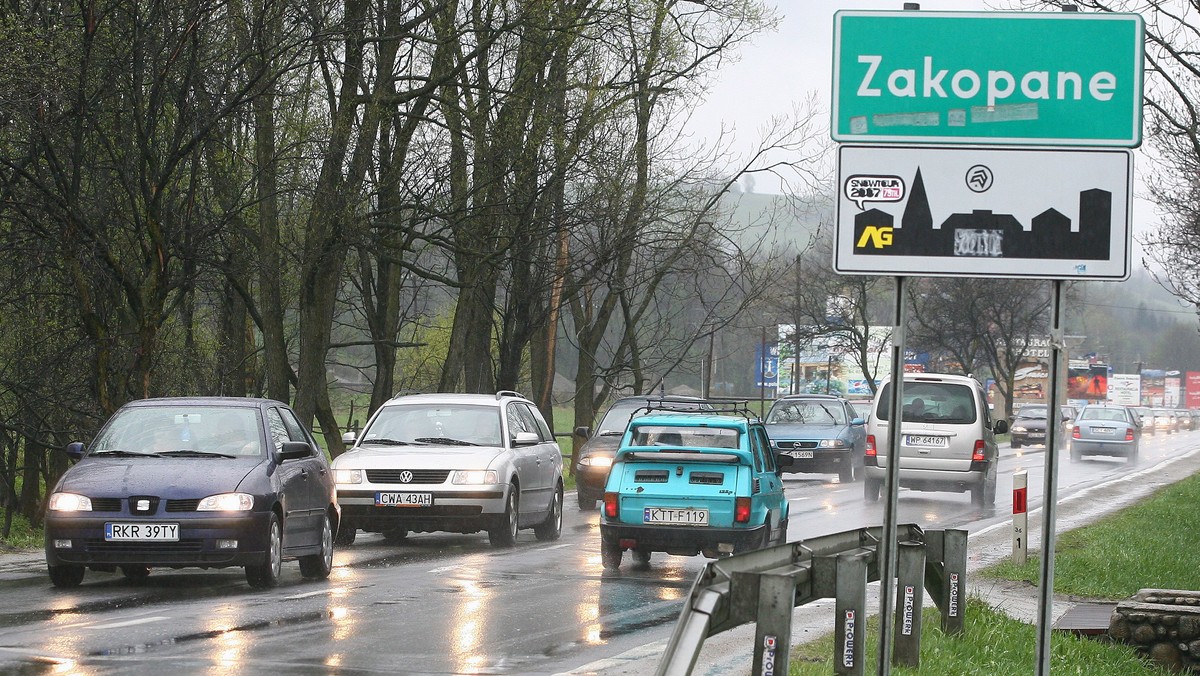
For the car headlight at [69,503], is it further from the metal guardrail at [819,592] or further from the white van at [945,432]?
the white van at [945,432]

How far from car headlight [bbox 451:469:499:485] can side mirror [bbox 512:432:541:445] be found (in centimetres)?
92

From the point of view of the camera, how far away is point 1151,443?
69062mm

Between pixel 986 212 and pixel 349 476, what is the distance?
447 inches

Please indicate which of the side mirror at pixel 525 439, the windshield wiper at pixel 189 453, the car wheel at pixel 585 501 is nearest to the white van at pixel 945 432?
the car wheel at pixel 585 501

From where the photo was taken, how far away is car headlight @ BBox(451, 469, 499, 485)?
54.4 feet

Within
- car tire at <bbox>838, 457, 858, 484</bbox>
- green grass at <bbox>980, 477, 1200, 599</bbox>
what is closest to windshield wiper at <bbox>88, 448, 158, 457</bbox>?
green grass at <bbox>980, 477, 1200, 599</bbox>

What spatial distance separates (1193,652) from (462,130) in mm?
19979

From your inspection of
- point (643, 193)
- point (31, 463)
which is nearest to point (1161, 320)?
point (643, 193)

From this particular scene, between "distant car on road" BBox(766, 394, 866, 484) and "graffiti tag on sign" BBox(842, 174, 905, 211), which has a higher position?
"graffiti tag on sign" BBox(842, 174, 905, 211)

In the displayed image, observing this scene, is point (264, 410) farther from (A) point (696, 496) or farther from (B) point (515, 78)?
(B) point (515, 78)

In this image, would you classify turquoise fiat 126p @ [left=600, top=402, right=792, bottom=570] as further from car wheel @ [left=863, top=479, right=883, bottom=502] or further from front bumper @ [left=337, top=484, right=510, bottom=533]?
car wheel @ [left=863, top=479, right=883, bottom=502]

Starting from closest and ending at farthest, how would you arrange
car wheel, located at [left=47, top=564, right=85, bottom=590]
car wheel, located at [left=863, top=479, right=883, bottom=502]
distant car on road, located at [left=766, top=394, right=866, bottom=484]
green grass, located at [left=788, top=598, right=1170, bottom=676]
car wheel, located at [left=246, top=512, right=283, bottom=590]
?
green grass, located at [left=788, top=598, right=1170, bottom=676] → car wheel, located at [left=47, top=564, right=85, bottom=590] → car wheel, located at [left=246, top=512, right=283, bottom=590] → car wheel, located at [left=863, top=479, right=883, bottom=502] → distant car on road, located at [left=766, top=394, right=866, bottom=484]

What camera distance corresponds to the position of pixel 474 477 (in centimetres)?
1658

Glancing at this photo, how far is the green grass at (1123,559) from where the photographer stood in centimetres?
1384
